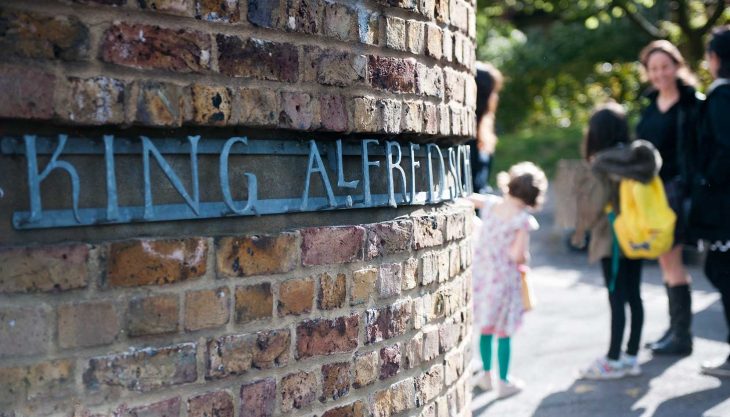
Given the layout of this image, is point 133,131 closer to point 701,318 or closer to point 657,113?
point 657,113

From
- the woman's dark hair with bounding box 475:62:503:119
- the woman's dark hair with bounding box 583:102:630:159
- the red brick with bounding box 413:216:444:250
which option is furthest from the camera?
the woman's dark hair with bounding box 475:62:503:119

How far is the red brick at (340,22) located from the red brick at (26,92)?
2.50 feet

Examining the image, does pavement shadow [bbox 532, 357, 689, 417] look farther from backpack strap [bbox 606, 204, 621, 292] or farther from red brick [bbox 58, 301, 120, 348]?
red brick [bbox 58, 301, 120, 348]

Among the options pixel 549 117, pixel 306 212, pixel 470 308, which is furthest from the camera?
pixel 549 117

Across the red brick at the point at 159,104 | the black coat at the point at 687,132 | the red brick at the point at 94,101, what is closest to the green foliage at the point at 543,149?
the black coat at the point at 687,132

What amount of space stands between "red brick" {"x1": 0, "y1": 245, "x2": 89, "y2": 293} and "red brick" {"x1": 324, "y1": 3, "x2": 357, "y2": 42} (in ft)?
2.87

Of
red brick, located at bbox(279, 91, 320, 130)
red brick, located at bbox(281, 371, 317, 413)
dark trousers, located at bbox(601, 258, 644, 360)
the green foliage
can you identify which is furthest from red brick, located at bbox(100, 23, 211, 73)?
the green foliage

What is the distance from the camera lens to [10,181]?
5.82 ft

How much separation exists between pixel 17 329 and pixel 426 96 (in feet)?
4.52

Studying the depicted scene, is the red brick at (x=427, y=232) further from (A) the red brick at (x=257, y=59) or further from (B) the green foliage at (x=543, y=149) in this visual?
(B) the green foliage at (x=543, y=149)

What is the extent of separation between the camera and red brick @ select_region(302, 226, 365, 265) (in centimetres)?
223

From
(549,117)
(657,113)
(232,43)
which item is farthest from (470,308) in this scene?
(549,117)

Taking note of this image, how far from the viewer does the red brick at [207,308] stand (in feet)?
6.59

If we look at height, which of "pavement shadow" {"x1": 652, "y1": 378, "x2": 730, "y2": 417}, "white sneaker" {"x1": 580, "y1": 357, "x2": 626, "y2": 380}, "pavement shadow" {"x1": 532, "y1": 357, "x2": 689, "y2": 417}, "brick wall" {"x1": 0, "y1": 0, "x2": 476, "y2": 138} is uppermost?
"brick wall" {"x1": 0, "y1": 0, "x2": 476, "y2": 138}
